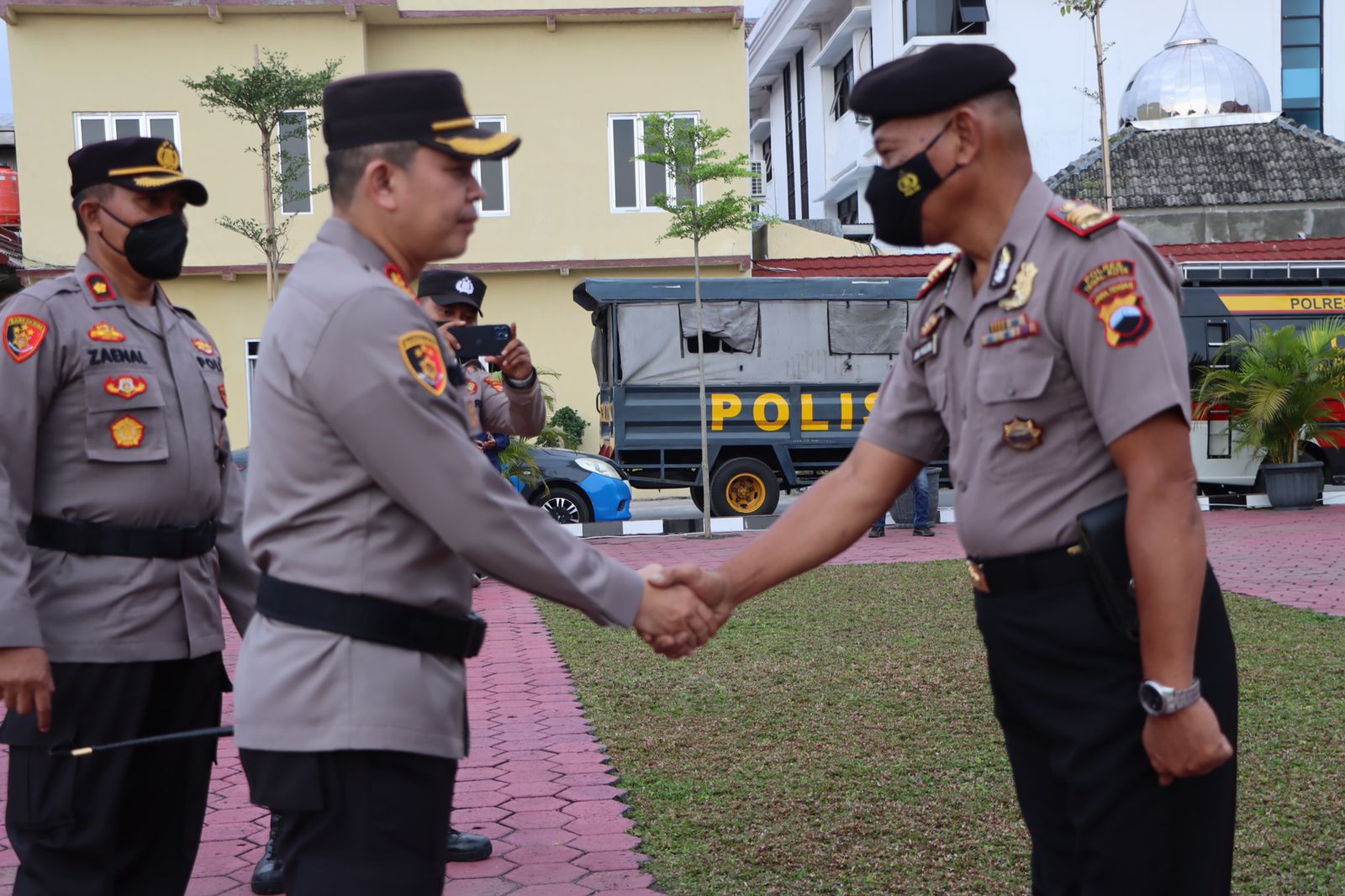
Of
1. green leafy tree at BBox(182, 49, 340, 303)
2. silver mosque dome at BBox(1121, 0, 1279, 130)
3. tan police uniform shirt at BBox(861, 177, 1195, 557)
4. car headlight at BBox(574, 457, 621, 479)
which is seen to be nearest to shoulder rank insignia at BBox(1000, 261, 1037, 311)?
tan police uniform shirt at BBox(861, 177, 1195, 557)

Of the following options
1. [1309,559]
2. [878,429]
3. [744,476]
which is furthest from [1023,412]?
[744,476]

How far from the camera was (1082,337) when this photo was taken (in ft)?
7.64

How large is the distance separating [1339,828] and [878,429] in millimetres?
2506

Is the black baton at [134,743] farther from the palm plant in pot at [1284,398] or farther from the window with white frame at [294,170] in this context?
the window with white frame at [294,170]

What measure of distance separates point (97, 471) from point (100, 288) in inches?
18.0

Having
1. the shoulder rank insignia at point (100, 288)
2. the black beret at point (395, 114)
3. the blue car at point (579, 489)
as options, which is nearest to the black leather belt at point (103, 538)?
the shoulder rank insignia at point (100, 288)

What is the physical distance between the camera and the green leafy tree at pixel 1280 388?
651 inches

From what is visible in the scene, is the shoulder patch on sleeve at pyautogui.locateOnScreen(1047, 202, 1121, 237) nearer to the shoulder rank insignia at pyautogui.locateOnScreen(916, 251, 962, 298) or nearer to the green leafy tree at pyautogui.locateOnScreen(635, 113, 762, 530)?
the shoulder rank insignia at pyautogui.locateOnScreen(916, 251, 962, 298)

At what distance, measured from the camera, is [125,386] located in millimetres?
3246

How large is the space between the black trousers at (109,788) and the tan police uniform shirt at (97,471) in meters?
0.09

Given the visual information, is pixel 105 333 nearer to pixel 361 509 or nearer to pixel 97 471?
pixel 97 471

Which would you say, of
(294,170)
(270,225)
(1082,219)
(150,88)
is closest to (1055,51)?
(294,170)

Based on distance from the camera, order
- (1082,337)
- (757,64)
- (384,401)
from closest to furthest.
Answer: (384,401), (1082,337), (757,64)

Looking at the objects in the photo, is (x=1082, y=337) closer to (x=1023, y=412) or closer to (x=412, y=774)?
(x=1023, y=412)
